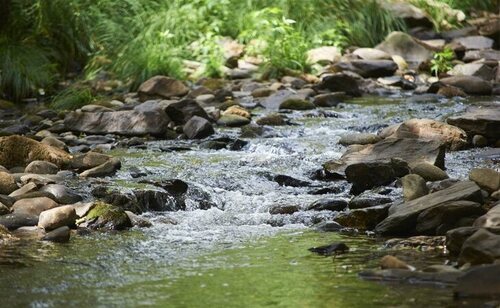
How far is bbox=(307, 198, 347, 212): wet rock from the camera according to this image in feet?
15.5

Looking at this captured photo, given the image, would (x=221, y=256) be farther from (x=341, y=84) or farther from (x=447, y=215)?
(x=341, y=84)

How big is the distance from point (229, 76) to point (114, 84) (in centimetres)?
142

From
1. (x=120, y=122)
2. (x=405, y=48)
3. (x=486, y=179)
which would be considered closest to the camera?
(x=486, y=179)

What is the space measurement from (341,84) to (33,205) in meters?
5.29

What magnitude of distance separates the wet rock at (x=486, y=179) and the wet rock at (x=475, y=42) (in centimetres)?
693

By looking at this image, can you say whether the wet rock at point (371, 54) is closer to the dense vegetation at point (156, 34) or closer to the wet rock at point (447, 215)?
the dense vegetation at point (156, 34)

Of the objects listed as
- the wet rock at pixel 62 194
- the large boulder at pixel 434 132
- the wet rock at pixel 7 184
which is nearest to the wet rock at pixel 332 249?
the wet rock at pixel 62 194

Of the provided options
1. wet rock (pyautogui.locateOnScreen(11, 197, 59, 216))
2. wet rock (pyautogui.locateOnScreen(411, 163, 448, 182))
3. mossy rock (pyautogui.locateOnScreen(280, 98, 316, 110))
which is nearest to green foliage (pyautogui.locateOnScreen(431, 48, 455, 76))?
mossy rock (pyautogui.locateOnScreen(280, 98, 316, 110))

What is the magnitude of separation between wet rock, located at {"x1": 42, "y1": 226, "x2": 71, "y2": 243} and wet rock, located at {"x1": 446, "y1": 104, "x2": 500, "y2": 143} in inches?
134

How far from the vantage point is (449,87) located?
352 inches

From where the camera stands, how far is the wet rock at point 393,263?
3366 millimetres

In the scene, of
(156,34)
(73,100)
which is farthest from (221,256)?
(156,34)

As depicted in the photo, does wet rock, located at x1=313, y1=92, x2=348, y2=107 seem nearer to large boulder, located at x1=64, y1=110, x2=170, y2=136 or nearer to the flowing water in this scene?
large boulder, located at x1=64, y1=110, x2=170, y2=136

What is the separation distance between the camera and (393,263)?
11.1ft
